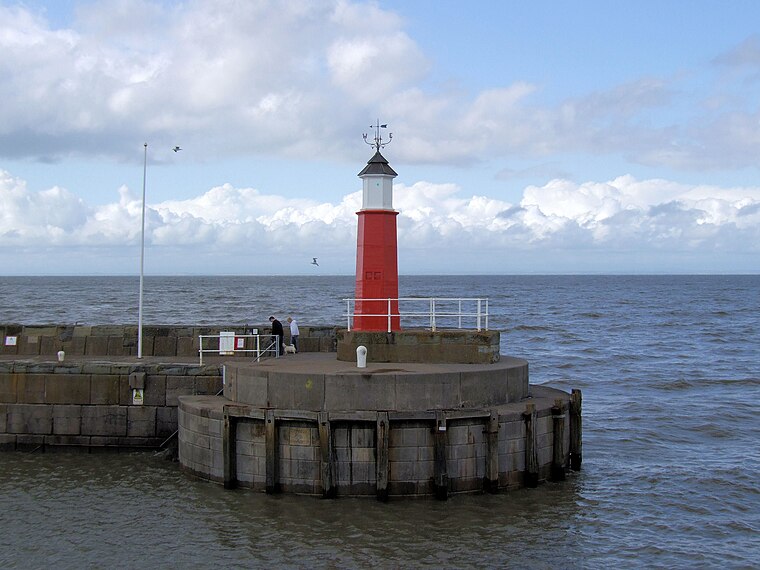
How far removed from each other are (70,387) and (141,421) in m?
1.72

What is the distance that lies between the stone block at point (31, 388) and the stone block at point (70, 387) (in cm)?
17

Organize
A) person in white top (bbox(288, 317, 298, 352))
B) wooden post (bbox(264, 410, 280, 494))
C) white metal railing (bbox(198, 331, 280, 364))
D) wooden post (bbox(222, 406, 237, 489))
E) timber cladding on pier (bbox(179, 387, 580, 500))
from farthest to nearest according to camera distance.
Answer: person in white top (bbox(288, 317, 298, 352))
white metal railing (bbox(198, 331, 280, 364))
wooden post (bbox(222, 406, 237, 489))
wooden post (bbox(264, 410, 280, 494))
timber cladding on pier (bbox(179, 387, 580, 500))

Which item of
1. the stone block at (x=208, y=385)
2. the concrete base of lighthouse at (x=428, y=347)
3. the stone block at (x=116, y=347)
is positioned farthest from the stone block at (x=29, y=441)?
the concrete base of lighthouse at (x=428, y=347)

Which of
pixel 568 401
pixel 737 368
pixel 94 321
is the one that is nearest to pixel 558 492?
pixel 568 401

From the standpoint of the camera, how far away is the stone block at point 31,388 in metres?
18.8

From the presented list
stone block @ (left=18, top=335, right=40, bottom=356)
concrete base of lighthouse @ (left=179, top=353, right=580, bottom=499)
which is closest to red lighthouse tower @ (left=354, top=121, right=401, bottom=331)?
concrete base of lighthouse @ (left=179, top=353, right=580, bottom=499)

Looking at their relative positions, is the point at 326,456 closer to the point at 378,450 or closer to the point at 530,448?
the point at 378,450

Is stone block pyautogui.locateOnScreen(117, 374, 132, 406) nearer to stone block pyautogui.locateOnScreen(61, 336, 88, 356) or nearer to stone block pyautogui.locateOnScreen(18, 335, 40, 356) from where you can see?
stone block pyautogui.locateOnScreen(61, 336, 88, 356)

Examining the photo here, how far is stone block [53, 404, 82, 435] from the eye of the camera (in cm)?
1870


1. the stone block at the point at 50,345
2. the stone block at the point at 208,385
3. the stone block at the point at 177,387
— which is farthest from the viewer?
the stone block at the point at 50,345

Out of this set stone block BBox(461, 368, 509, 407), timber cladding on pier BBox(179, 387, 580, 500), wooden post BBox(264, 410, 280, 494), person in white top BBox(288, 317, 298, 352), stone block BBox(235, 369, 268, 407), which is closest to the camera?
timber cladding on pier BBox(179, 387, 580, 500)

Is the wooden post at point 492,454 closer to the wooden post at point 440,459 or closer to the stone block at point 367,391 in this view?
the wooden post at point 440,459

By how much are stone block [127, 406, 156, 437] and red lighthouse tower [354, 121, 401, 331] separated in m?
4.77

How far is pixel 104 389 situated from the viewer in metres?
18.7
